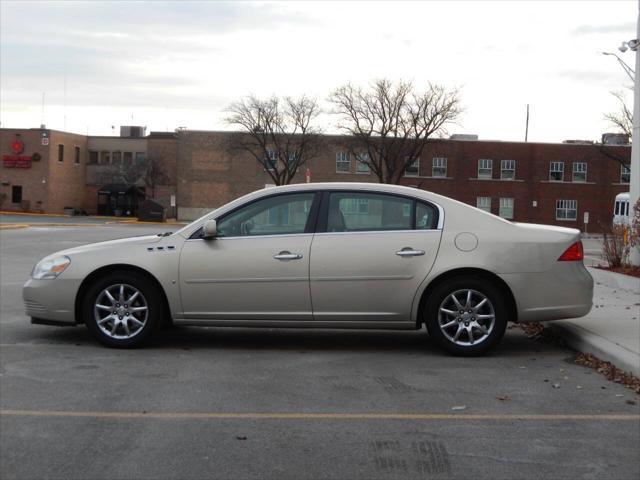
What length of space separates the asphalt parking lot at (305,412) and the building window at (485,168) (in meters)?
58.7

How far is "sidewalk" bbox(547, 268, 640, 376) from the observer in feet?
23.1

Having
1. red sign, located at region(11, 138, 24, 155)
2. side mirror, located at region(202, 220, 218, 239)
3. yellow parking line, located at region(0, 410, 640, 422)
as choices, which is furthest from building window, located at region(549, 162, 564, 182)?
yellow parking line, located at region(0, 410, 640, 422)

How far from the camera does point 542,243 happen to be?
741 cm

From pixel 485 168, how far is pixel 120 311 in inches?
2380

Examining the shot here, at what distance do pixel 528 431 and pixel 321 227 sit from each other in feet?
10.2

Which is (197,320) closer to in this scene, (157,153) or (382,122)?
(382,122)

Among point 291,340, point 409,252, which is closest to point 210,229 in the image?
point 291,340

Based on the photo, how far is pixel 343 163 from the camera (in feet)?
220

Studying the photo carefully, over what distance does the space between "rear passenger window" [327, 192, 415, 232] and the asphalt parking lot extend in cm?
130

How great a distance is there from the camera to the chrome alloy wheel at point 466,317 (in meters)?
7.29

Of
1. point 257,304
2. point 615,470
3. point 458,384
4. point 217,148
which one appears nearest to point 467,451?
point 615,470

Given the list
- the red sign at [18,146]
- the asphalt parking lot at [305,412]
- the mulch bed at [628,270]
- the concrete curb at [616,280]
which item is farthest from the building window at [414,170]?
the asphalt parking lot at [305,412]

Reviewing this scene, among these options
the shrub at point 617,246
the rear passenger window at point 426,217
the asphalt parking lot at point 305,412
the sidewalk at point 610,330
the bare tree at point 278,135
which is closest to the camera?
the asphalt parking lot at point 305,412

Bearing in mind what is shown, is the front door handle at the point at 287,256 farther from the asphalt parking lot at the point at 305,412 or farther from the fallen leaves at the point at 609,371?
the fallen leaves at the point at 609,371
